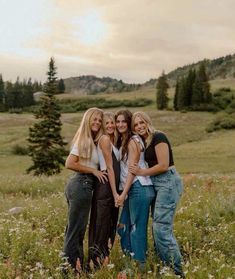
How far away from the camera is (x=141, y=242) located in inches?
287

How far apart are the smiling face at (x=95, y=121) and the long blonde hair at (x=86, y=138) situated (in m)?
0.03

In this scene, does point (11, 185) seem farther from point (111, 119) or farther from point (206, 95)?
point (206, 95)

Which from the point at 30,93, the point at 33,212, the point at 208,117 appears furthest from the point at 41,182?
Result: the point at 30,93

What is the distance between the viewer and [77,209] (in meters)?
7.36

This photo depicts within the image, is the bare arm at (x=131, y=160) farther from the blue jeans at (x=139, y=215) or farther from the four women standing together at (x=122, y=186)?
the blue jeans at (x=139, y=215)

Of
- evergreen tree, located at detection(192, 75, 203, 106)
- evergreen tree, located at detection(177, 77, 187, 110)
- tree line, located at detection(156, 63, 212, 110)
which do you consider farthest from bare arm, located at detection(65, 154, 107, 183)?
evergreen tree, located at detection(192, 75, 203, 106)

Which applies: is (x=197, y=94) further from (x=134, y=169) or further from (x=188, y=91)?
(x=134, y=169)

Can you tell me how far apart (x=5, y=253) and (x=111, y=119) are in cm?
321

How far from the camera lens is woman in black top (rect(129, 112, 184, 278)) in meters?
7.09

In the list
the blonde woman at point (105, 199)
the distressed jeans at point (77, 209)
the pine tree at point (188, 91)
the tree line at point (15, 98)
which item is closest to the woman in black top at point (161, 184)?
the blonde woman at point (105, 199)

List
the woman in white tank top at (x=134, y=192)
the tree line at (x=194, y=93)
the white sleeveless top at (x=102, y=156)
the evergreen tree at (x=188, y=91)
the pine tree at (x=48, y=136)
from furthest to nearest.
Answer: the evergreen tree at (x=188, y=91) → the tree line at (x=194, y=93) → the pine tree at (x=48, y=136) → the white sleeveless top at (x=102, y=156) → the woman in white tank top at (x=134, y=192)

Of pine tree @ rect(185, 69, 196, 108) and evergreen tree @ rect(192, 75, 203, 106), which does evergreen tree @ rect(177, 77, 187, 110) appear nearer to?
pine tree @ rect(185, 69, 196, 108)

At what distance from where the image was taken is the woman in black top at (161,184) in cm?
709

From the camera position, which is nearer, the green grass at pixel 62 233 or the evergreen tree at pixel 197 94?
the green grass at pixel 62 233
